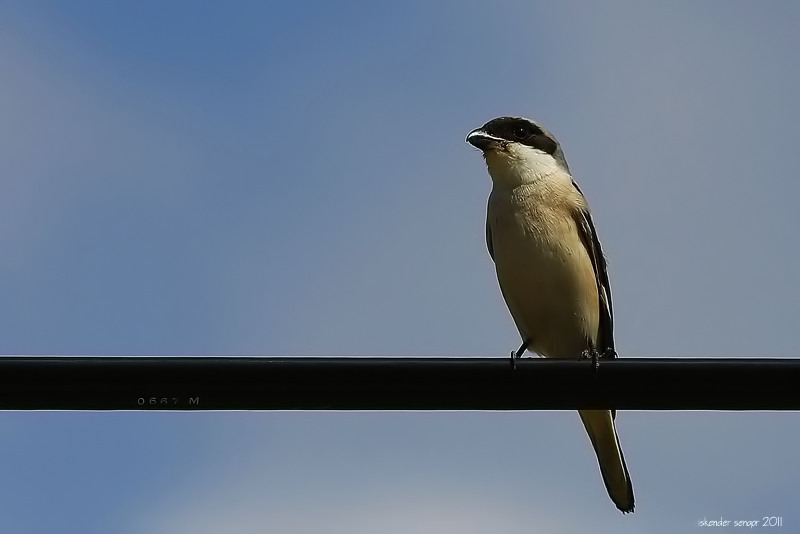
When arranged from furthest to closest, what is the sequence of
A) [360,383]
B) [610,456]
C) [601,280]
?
[601,280]
[610,456]
[360,383]

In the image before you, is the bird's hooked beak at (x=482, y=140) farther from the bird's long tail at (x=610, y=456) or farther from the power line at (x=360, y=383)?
the power line at (x=360, y=383)

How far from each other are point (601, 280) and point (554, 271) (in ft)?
2.03

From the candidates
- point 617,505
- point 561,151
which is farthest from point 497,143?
point 617,505

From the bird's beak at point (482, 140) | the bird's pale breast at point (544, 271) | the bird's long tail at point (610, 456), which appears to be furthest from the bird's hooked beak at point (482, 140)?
the bird's long tail at point (610, 456)

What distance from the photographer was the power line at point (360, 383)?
3633 millimetres

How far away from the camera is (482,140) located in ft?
25.9

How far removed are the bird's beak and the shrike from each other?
0.19 meters

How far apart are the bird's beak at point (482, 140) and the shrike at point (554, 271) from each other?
186mm

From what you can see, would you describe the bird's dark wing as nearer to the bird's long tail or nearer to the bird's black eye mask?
the bird's long tail

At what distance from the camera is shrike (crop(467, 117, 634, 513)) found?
23.0ft

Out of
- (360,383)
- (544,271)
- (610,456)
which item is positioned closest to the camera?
(360,383)

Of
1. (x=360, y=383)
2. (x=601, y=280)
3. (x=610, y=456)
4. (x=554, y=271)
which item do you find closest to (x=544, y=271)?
(x=554, y=271)

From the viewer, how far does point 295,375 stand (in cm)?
372

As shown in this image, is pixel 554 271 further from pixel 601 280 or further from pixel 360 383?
pixel 360 383
